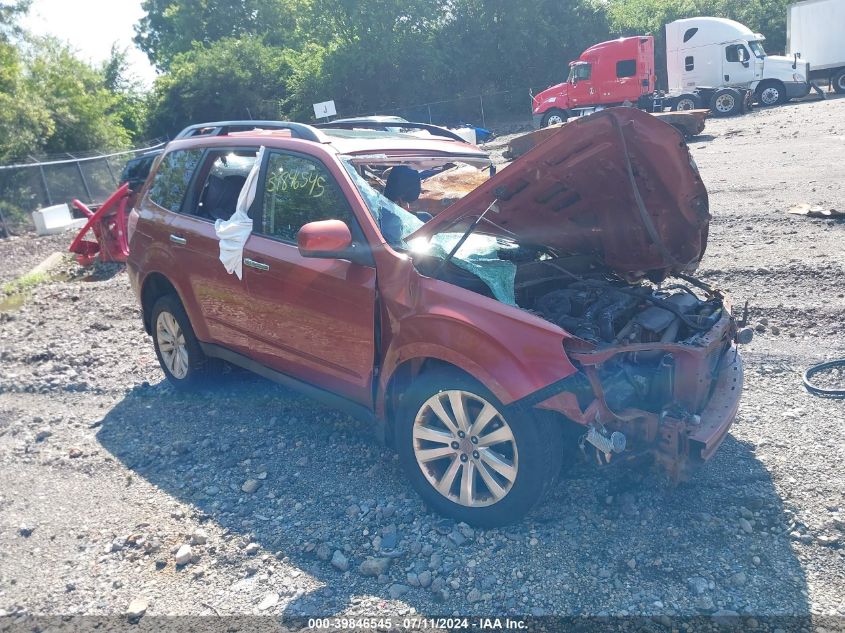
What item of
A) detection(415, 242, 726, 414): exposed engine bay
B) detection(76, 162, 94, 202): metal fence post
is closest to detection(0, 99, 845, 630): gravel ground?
detection(415, 242, 726, 414): exposed engine bay

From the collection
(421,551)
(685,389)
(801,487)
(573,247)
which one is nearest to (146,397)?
(421,551)

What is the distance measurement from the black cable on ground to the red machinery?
9016 mm

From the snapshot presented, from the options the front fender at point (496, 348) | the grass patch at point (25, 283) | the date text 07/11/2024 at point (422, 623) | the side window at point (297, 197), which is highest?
the side window at point (297, 197)

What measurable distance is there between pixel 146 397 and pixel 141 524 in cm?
205

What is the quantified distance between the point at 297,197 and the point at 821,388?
12.2 ft

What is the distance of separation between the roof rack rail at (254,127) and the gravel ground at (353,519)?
6.42 ft

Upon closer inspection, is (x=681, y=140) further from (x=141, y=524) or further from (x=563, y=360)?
(x=141, y=524)

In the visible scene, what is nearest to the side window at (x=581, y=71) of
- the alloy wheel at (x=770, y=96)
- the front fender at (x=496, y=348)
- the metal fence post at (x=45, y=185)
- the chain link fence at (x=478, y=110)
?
the alloy wheel at (x=770, y=96)

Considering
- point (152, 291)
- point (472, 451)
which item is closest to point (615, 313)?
point (472, 451)

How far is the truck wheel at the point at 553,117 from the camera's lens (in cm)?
2862

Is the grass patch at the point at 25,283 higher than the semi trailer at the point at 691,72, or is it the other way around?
the semi trailer at the point at 691,72

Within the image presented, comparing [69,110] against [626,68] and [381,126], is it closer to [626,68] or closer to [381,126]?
[626,68]

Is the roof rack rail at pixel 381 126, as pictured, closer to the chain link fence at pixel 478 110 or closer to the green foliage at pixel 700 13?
the chain link fence at pixel 478 110

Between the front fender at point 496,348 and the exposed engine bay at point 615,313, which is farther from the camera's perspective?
the exposed engine bay at point 615,313
